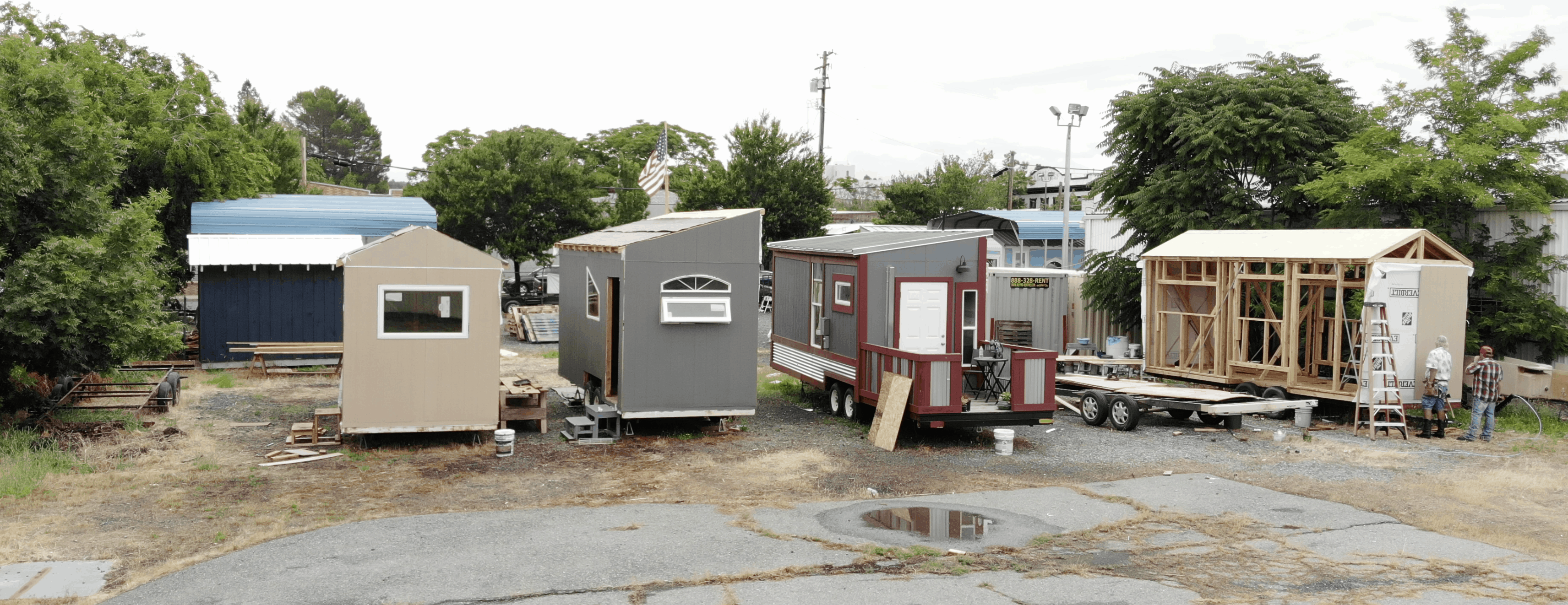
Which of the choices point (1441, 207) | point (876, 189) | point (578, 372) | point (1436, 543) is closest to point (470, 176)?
point (578, 372)

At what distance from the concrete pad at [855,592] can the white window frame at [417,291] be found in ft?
21.5

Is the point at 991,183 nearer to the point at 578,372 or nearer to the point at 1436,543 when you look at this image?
the point at 578,372

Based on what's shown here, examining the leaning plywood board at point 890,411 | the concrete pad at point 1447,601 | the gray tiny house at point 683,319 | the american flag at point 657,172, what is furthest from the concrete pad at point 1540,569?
the american flag at point 657,172

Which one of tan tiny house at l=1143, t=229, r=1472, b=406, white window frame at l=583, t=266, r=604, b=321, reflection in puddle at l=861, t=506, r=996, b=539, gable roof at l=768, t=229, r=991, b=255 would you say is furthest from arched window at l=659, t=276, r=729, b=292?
tan tiny house at l=1143, t=229, r=1472, b=406

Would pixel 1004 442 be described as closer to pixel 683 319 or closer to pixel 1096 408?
pixel 1096 408

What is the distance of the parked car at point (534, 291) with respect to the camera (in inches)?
1303

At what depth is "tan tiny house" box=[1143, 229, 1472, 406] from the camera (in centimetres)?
1595

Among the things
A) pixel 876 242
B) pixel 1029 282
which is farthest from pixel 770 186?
pixel 876 242

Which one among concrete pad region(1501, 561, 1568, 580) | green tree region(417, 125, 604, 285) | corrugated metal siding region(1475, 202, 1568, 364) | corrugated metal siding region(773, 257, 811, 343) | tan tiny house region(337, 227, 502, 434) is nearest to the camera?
concrete pad region(1501, 561, 1568, 580)

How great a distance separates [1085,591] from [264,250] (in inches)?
732

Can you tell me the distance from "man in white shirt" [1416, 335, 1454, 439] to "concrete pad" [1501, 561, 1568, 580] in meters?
6.80

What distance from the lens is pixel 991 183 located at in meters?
60.8

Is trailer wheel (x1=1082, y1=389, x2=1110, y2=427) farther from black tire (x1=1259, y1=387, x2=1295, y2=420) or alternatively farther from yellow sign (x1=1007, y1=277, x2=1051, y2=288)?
yellow sign (x1=1007, y1=277, x2=1051, y2=288)

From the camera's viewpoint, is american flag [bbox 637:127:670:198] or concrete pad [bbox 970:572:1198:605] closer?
concrete pad [bbox 970:572:1198:605]
